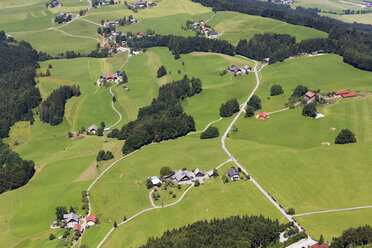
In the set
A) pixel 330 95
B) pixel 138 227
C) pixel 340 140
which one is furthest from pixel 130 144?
pixel 330 95

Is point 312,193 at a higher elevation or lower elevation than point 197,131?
higher

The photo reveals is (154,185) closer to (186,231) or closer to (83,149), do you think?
(186,231)

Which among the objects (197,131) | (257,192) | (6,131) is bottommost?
(6,131)

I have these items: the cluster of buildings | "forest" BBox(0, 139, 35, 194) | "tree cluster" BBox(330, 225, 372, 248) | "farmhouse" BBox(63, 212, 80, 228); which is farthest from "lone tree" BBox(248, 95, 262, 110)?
"farmhouse" BBox(63, 212, 80, 228)

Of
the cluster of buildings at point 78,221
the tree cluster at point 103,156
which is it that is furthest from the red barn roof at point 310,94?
the cluster of buildings at point 78,221

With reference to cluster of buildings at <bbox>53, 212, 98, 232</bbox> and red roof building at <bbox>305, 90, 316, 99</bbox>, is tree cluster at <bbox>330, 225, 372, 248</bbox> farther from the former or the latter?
red roof building at <bbox>305, 90, 316, 99</bbox>

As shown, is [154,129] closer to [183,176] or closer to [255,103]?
[183,176]

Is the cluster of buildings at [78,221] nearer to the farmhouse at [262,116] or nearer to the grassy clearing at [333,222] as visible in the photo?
the grassy clearing at [333,222]
